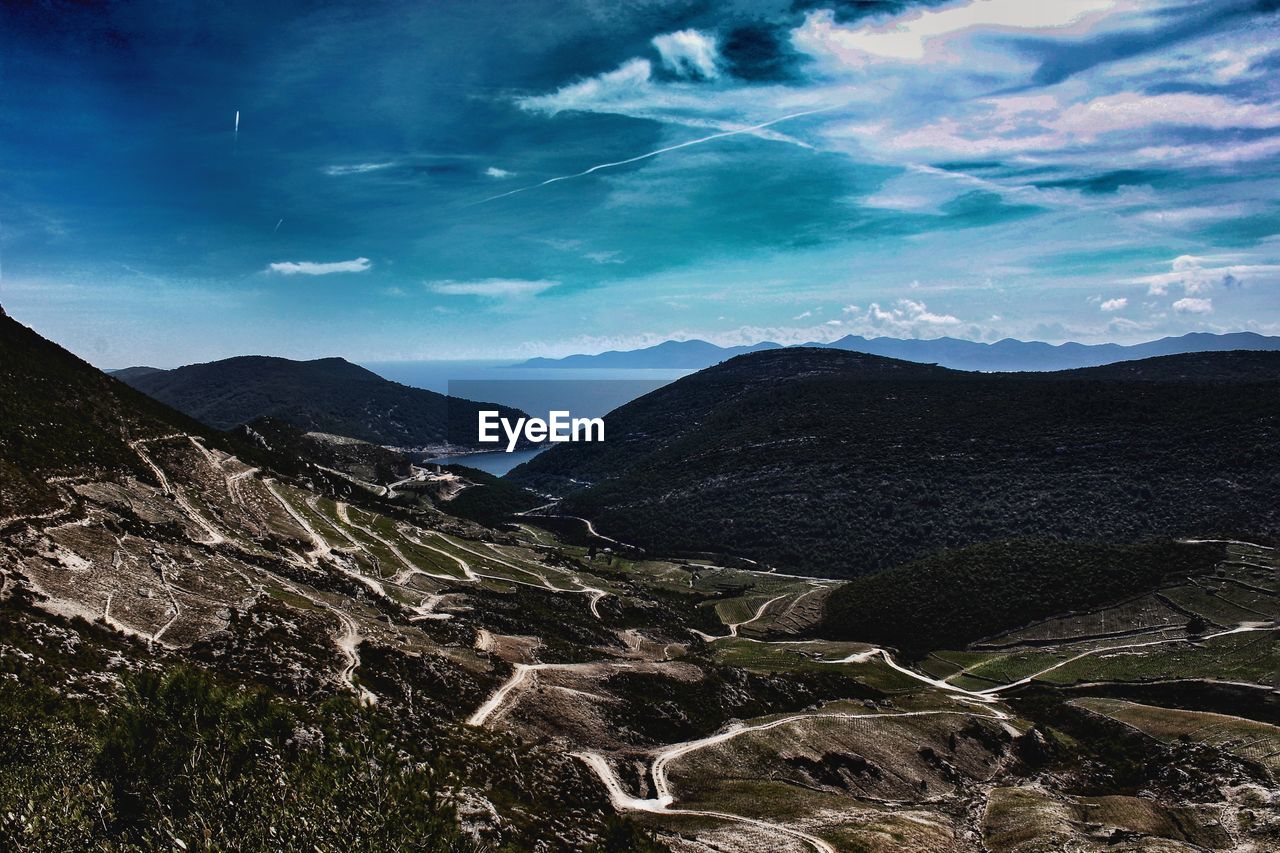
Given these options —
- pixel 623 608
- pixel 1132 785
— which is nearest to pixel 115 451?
pixel 623 608

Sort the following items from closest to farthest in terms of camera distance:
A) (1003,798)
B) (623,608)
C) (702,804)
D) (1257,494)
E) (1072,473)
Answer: (702,804) → (1003,798) → (623,608) → (1257,494) → (1072,473)

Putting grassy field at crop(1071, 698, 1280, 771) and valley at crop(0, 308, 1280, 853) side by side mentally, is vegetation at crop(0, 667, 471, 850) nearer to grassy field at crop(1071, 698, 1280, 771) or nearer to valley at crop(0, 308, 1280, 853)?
valley at crop(0, 308, 1280, 853)

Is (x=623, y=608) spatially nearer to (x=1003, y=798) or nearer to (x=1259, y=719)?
(x=1003, y=798)

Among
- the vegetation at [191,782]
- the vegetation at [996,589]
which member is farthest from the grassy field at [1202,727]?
the vegetation at [191,782]

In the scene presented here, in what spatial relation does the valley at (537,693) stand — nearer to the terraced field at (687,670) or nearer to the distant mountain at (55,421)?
the terraced field at (687,670)

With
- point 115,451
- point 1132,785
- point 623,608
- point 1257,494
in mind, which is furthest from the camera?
point 1257,494

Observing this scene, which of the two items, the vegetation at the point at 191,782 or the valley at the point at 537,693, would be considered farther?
the valley at the point at 537,693

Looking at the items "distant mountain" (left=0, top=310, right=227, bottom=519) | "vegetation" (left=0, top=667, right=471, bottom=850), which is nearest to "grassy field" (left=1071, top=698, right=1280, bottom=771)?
"vegetation" (left=0, top=667, right=471, bottom=850)

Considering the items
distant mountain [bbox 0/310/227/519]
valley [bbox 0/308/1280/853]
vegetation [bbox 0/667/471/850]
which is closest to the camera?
vegetation [bbox 0/667/471/850]

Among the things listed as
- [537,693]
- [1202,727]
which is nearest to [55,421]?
[537,693]
